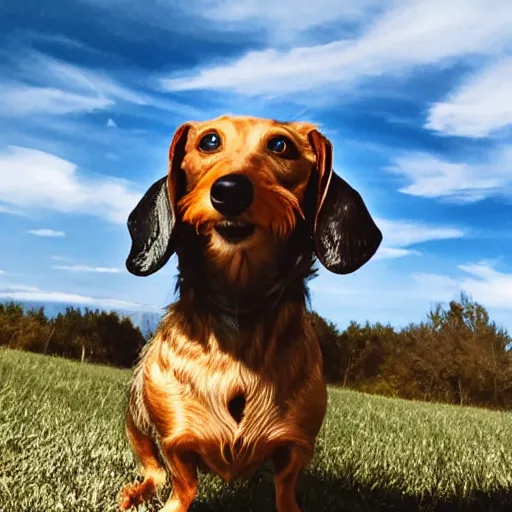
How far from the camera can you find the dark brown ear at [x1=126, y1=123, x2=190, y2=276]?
238cm

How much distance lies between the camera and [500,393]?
57.8 feet

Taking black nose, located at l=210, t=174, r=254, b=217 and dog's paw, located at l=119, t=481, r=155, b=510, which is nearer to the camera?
black nose, located at l=210, t=174, r=254, b=217

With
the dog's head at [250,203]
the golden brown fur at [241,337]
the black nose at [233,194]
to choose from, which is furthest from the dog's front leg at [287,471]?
the black nose at [233,194]

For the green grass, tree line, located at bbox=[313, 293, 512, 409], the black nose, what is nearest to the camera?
the black nose

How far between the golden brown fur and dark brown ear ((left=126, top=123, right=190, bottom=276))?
0.04 feet

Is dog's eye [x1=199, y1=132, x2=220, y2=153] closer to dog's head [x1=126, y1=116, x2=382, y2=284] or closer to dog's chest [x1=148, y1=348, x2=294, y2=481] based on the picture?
dog's head [x1=126, y1=116, x2=382, y2=284]

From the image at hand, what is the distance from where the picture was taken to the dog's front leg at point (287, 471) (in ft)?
7.78

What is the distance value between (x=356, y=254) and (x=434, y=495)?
2190 millimetres

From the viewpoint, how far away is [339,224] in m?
2.35

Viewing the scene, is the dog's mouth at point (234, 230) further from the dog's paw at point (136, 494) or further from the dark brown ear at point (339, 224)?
the dog's paw at point (136, 494)

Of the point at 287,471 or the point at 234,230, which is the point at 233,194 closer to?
the point at 234,230

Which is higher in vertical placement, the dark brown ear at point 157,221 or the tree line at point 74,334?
the dark brown ear at point 157,221

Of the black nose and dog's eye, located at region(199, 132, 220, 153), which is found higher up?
dog's eye, located at region(199, 132, 220, 153)

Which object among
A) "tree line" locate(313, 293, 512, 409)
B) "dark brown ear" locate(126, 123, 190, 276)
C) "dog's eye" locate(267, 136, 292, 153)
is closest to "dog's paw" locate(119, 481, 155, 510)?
"dark brown ear" locate(126, 123, 190, 276)
